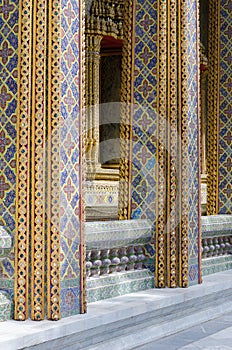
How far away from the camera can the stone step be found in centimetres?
407

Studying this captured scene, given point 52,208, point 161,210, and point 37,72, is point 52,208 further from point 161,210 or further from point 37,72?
point 161,210

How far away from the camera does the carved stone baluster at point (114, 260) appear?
5414mm

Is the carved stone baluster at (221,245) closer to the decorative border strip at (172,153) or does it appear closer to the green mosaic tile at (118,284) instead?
the decorative border strip at (172,153)

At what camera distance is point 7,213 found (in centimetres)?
438

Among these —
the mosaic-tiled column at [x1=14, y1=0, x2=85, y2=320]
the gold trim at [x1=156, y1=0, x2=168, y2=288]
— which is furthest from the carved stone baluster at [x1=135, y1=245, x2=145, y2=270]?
the mosaic-tiled column at [x1=14, y1=0, x2=85, y2=320]

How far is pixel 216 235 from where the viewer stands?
22.9 ft

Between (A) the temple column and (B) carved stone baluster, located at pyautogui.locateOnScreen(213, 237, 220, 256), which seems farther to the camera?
(A) the temple column

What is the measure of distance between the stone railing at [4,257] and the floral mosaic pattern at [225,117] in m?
3.42

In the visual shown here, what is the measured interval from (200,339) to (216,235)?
2.04 meters

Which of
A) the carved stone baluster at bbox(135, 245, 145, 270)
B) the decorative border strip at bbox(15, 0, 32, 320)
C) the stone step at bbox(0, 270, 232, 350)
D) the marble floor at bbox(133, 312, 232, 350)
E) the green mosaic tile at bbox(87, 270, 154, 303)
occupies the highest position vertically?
the decorative border strip at bbox(15, 0, 32, 320)

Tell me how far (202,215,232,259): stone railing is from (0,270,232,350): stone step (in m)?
0.47

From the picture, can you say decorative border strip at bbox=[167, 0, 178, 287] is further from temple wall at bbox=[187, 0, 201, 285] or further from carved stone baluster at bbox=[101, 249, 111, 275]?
carved stone baluster at bbox=[101, 249, 111, 275]

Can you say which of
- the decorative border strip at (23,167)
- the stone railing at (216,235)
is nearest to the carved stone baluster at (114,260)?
the decorative border strip at (23,167)

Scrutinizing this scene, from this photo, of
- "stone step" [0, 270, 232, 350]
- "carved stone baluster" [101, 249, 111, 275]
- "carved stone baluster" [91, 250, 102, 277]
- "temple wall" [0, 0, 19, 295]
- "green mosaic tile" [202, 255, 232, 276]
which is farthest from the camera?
"green mosaic tile" [202, 255, 232, 276]
